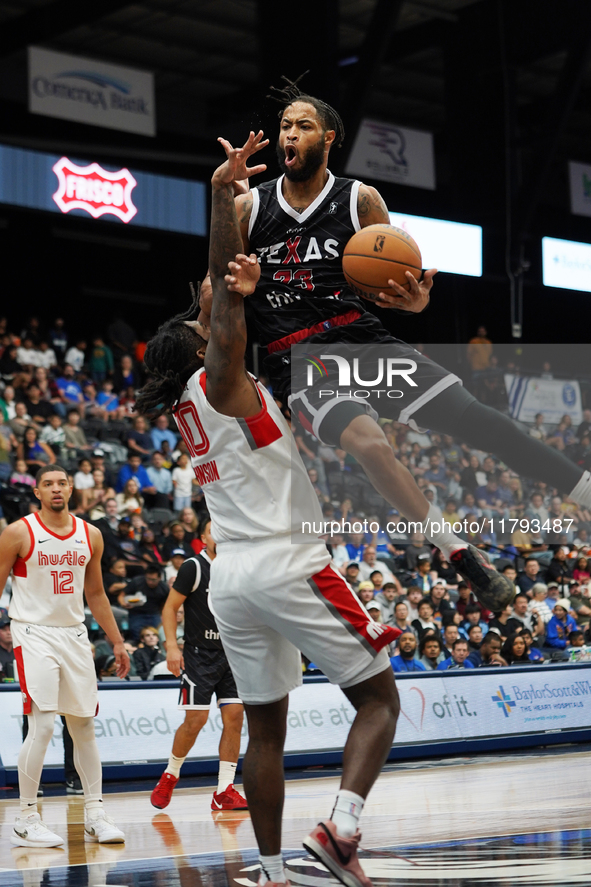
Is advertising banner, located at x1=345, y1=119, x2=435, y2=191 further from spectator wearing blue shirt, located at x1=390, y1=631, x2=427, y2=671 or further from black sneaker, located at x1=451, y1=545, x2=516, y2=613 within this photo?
black sneaker, located at x1=451, y1=545, x2=516, y2=613

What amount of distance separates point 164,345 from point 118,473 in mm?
10624

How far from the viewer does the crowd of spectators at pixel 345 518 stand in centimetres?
1234

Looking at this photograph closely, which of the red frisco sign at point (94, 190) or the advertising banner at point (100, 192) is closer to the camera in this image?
the advertising banner at point (100, 192)

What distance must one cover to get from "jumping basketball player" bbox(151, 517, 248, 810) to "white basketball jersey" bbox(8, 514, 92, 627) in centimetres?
136

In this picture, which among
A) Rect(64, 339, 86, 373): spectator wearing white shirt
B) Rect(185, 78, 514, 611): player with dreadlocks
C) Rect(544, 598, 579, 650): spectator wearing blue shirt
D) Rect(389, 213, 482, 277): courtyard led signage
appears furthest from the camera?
Rect(389, 213, 482, 277): courtyard led signage

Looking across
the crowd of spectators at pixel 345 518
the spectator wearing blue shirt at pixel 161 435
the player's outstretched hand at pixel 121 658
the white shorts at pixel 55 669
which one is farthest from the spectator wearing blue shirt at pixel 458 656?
the white shorts at pixel 55 669

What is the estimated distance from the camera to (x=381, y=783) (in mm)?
8945

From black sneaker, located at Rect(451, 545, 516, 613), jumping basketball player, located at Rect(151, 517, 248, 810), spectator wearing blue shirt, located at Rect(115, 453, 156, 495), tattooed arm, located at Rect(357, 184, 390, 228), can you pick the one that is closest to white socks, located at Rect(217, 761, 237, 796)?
jumping basketball player, located at Rect(151, 517, 248, 810)

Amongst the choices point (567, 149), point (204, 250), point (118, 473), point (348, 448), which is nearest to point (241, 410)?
point (348, 448)

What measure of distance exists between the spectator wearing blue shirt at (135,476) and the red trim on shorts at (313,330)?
10313 millimetres

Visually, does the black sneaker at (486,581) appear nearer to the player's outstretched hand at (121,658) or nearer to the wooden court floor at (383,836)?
the wooden court floor at (383,836)

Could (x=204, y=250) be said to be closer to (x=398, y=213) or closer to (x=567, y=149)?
(x=398, y=213)

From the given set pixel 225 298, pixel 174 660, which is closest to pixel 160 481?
pixel 174 660

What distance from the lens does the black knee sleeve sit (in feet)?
14.6
